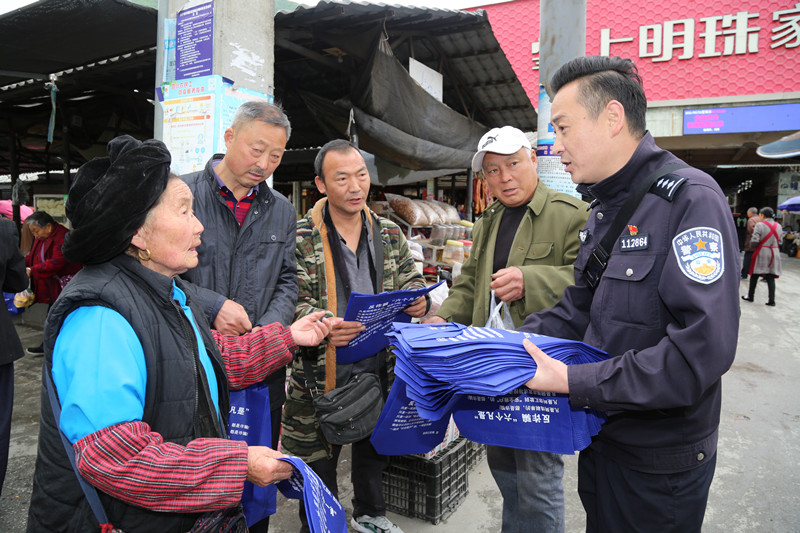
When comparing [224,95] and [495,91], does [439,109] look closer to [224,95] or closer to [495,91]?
[495,91]

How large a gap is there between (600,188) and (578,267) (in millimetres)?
337

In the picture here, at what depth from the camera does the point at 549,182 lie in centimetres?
363

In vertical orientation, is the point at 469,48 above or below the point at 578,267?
above

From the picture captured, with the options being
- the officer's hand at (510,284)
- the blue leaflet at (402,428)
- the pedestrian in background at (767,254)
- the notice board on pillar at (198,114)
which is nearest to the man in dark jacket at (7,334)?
the notice board on pillar at (198,114)

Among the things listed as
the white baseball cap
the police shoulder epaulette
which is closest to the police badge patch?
the police shoulder epaulette

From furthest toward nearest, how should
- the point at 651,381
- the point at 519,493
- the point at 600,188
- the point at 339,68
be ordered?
the point at 339,68
the point at 519,493
the point at 600,188
the point at 651,381

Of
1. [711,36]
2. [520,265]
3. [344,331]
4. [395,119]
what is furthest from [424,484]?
[711,36]

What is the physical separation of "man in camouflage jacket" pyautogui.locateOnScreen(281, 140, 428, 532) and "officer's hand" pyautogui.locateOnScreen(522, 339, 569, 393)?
125 cm

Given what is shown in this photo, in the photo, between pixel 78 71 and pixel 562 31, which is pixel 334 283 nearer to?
pixel 562 31

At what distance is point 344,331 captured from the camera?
2270mm

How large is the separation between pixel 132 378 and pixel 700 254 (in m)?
1.43

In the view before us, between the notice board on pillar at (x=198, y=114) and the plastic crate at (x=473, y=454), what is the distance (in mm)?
2613

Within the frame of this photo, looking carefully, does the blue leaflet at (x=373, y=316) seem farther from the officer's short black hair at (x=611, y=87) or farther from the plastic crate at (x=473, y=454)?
the plastic crate at (x=473, y=454)

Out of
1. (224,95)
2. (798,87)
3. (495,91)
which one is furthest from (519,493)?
(798,87)
